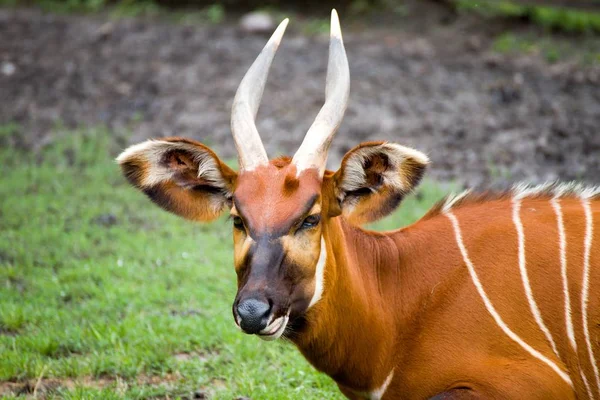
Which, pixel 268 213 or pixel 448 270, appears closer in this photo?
pixel 268 213

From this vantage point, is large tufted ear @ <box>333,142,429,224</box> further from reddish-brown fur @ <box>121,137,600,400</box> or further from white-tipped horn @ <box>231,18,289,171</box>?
white-tipped horn @ <box>231,18,289,171</box>

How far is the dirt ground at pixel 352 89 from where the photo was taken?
32.4ft

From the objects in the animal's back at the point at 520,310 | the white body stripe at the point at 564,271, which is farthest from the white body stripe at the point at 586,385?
the white body stripe at the point at 564,271

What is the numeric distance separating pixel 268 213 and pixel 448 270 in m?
1.11

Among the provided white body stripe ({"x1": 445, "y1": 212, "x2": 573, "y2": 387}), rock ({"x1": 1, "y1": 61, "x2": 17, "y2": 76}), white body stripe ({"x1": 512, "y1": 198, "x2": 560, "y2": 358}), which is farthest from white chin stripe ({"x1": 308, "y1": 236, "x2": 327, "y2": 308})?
rock ({"x1": 1, "y1": 61, "x2": 17, "y2": 76})

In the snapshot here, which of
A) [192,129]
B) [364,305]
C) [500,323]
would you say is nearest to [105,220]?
[192,129]

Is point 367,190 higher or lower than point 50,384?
higher

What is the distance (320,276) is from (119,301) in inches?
119

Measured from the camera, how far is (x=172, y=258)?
764cm

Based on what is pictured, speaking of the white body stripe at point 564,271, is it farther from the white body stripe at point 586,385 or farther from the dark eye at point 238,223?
the dark eye at point 238,223

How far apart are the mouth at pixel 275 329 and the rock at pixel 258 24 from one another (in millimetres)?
11259

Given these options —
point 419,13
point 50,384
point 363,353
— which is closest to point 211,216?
point 363,353

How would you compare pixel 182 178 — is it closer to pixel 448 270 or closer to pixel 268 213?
pixel 268 213

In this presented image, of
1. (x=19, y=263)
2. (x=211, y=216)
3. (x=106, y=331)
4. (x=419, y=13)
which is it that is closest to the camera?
(x=211, y=216)
